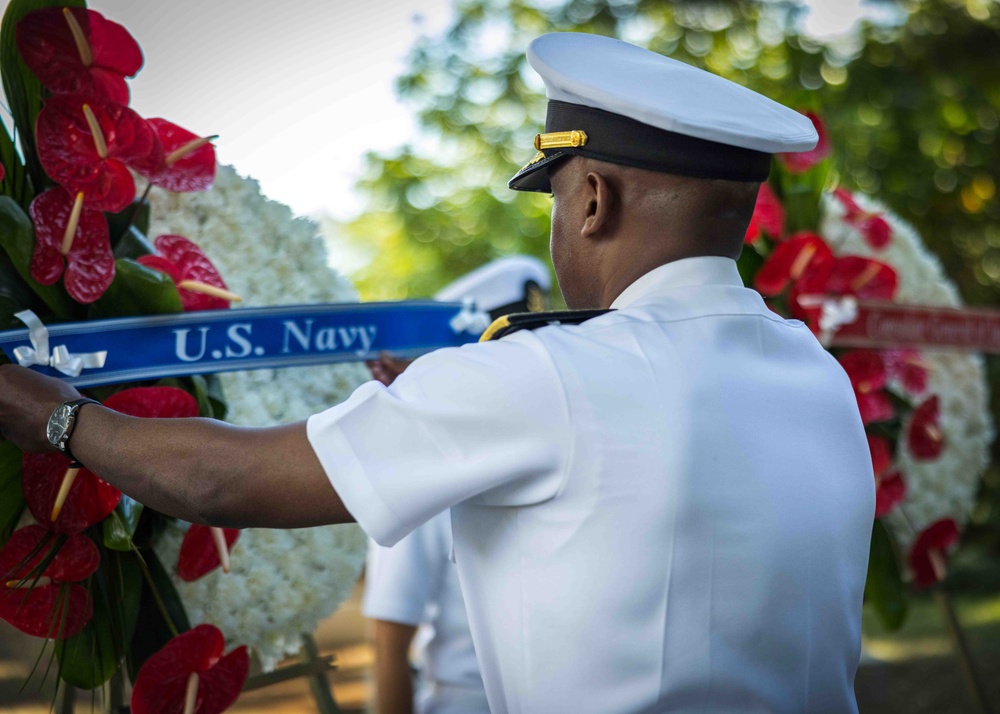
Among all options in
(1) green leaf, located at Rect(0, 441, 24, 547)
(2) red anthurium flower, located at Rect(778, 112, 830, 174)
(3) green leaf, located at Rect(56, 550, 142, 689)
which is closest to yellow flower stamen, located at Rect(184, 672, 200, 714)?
(3) green leaf, located at Rect(56, 550, 142, 689)

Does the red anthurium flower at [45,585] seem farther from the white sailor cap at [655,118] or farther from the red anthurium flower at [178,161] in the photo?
the white sailor cap at [655,118]

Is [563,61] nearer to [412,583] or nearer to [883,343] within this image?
[412,583]

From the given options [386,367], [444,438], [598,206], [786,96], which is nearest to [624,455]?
[444,438]

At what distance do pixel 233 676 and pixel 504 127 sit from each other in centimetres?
778

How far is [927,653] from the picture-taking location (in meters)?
6.27

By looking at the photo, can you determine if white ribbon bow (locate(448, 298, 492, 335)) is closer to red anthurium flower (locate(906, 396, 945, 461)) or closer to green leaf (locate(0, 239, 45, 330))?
green leaf (locate(0, 239, 45, 330))

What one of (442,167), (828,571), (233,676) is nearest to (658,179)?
(828,571)

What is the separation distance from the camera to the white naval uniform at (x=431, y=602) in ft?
8.57

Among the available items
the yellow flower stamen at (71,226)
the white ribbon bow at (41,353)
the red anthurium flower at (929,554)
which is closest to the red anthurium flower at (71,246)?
the yellow flower stamen at (71,226)

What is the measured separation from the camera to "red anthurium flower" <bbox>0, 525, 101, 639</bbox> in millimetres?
1842

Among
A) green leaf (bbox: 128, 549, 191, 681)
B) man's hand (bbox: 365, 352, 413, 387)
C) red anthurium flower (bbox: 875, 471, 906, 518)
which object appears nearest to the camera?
green leaf (bbox: 128, 549, 191, 681)

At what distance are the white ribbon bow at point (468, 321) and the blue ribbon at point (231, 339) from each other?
0.08 metres

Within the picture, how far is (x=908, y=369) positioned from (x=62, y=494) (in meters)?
2.81

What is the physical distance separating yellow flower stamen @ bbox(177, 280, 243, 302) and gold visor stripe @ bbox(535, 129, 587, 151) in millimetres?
812
